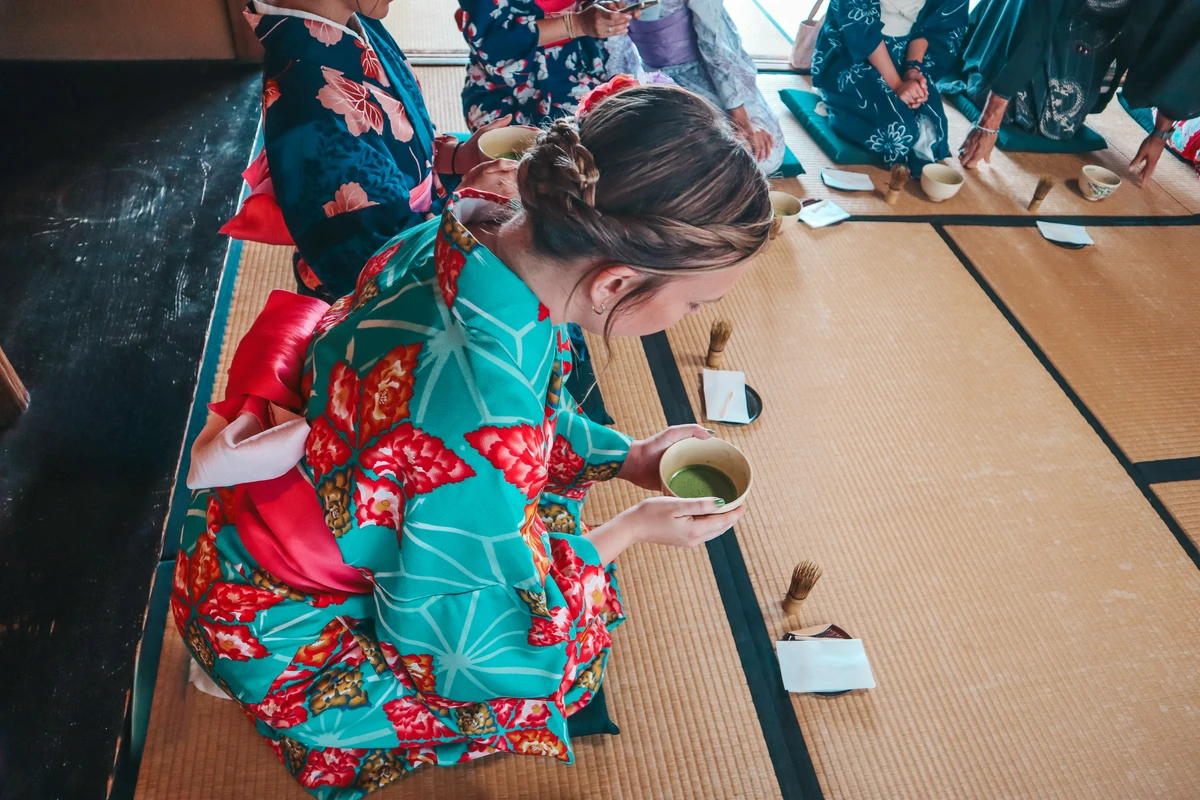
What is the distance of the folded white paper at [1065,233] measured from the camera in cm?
306

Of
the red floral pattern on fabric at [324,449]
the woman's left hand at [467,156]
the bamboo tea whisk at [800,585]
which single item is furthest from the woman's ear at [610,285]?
the woman's left hand at [467,156]

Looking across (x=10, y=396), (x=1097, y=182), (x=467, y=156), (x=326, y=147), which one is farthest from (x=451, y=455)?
(x=1097, y=182)

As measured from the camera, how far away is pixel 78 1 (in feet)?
10.4

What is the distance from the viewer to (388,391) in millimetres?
968

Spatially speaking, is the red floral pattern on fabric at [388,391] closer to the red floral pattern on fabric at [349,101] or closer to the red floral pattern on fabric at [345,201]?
the red floral pattern on fabric at [345,201]

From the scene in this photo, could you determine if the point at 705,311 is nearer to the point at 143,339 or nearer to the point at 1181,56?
the point at 143,339

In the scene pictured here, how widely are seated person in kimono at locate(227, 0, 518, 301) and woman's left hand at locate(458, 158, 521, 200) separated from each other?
1 centimetres

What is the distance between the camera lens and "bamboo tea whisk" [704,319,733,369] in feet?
7.39

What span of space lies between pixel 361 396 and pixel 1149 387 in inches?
106

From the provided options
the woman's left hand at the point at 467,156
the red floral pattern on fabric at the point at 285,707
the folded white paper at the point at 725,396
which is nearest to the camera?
the red floral pattern on fabric at the point at 285,707

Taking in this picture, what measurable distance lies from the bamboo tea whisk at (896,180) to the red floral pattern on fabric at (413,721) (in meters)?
2.70

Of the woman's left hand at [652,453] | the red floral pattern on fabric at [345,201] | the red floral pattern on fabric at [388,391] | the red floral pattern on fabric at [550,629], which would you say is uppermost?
the red floral pattern on fabric at [388,391]

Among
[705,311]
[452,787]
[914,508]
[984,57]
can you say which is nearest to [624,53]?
[705,311]

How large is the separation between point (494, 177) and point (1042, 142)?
125 inches
